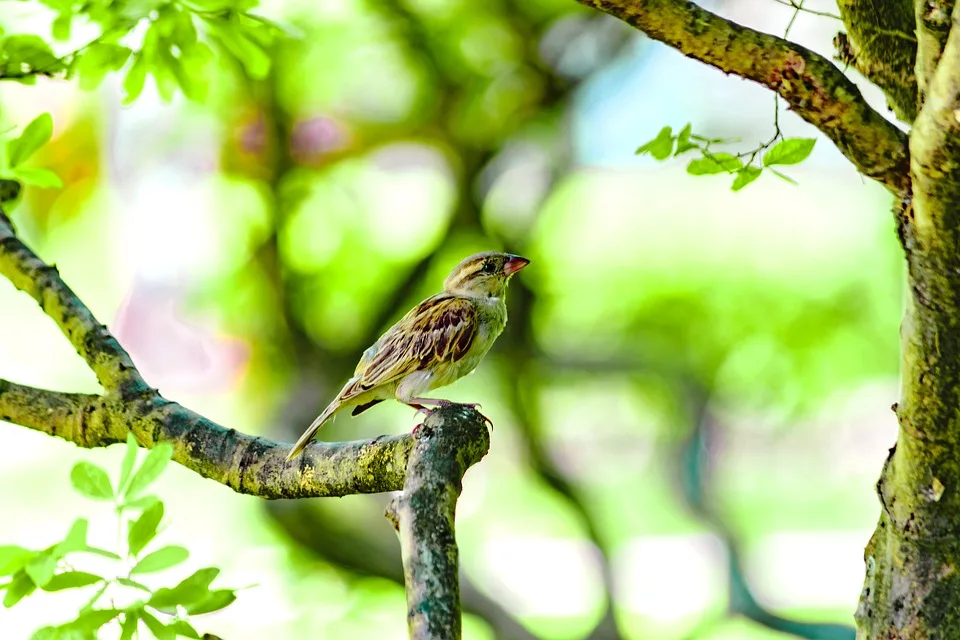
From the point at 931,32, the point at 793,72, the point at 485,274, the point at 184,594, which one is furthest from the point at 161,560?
the point at 485,274

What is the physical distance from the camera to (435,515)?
1.62 meters

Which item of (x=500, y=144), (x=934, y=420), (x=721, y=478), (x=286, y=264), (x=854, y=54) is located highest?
(x=500, y=144)

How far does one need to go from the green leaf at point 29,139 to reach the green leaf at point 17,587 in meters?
1.11

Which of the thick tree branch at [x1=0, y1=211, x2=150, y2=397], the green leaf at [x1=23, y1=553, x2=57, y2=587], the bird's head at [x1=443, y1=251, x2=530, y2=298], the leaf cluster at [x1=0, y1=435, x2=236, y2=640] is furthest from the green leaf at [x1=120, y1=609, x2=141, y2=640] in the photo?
the bird's head at [x1=443, y1=251, x2=530, y2=298]

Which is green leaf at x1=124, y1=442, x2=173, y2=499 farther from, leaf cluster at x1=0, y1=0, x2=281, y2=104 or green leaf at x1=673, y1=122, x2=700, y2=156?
leaf cluster at x1=0, y1=0, x2=281, y2=104

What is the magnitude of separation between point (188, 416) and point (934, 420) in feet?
4.82

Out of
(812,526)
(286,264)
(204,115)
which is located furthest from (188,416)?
(812,526)

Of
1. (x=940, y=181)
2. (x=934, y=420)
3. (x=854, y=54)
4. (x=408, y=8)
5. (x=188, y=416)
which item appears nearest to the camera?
(x=940, y=181)

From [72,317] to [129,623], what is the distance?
46.2 inches

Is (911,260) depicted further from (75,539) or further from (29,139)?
(29,139)

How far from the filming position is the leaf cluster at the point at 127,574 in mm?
1369

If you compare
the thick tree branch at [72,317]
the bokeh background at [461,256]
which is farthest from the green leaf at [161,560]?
the bokeh background at [461,256]

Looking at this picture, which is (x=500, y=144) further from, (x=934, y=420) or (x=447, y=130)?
(x=934, y=420)

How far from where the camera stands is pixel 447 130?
21.7 feet
